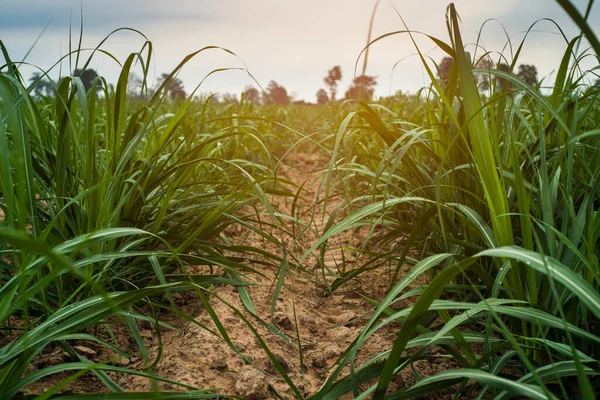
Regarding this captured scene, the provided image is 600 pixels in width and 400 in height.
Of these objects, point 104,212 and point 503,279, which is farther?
point 104,212

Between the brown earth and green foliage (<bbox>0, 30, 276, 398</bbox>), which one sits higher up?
green foliage (<bbox>0, 30, 276, 398</bbox>)

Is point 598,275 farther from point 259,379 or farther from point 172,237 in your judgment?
point 172,237

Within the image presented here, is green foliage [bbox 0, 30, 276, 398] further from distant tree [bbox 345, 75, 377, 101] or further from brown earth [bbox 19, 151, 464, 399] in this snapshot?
distant tree [bbox 345, 75, 377, 101]

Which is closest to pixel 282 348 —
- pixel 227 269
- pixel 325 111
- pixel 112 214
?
pixel 227 269

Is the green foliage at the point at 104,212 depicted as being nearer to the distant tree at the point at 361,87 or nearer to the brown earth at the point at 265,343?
the brown earth at the point at 265,343

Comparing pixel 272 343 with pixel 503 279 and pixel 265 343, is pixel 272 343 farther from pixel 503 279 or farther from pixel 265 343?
pixel 503 279

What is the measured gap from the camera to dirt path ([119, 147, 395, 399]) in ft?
3.41

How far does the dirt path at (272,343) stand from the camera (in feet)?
3.41

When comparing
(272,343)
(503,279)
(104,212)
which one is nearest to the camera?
(503,279)

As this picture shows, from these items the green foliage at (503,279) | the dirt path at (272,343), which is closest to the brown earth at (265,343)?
the dirt path at (272,343)

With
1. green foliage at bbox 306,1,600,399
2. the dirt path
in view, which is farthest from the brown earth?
green foliage at bbox 306,1,600,399

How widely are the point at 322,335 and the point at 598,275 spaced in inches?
27.5

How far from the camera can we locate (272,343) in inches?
49.1

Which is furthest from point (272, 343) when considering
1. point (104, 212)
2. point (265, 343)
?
point (104, 212)
